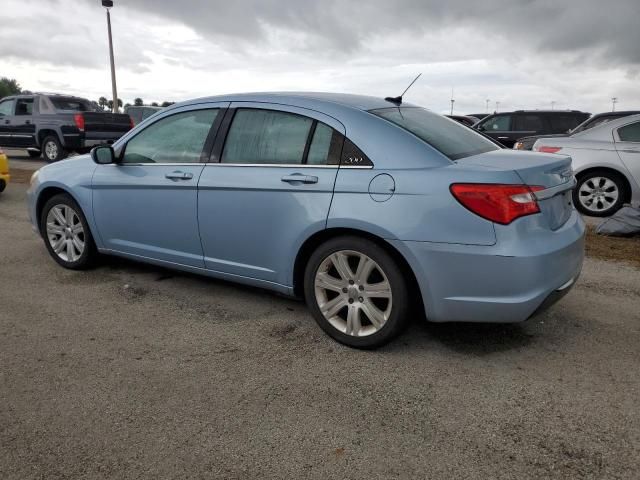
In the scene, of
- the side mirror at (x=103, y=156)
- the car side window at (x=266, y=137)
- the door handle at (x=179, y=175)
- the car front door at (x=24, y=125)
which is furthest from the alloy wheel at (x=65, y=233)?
the car front door at (x=24, y=125)

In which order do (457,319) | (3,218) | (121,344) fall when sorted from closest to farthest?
(457,319) → (121,344) → (3,218)

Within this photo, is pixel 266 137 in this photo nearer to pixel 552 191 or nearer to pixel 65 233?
pixel 552 191

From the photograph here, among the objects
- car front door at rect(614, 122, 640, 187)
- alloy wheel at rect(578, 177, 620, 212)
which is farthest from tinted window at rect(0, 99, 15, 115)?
car front door at rect(614, 122, 640, 187)

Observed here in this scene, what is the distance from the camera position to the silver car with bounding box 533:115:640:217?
302 inches

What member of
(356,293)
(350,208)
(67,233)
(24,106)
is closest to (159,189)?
(67,233)

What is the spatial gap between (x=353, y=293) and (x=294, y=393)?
0.75 metres

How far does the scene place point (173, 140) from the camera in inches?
167

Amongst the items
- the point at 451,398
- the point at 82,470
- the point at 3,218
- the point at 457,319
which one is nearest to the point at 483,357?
the point at 457,319

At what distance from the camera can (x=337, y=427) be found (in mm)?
2588

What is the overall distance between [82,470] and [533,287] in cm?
235

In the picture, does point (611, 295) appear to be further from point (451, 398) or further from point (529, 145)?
point (529, 145)

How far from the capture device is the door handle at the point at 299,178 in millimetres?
3406

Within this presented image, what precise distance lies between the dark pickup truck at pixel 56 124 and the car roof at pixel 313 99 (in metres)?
11.5

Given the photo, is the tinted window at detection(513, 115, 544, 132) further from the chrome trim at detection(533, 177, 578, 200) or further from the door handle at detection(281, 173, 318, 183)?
the door handle at detection(281, 173, 318, 183)
